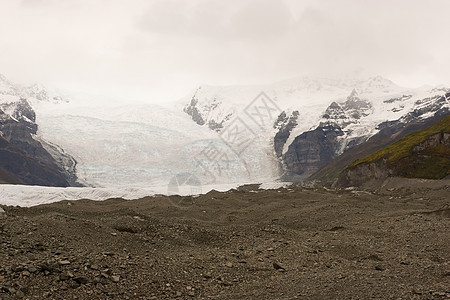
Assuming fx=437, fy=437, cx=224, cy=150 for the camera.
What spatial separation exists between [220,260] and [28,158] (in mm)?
137435

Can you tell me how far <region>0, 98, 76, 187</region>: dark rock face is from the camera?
13425 centimetres

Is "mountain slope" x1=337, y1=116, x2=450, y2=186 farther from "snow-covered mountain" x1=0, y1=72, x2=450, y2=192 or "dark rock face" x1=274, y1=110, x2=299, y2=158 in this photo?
"dark rock face" x1=274, y1=110, x2=299, y2=158

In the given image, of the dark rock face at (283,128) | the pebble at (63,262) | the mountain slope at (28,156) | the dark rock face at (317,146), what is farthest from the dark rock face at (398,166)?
the dark rock face at (317,146)

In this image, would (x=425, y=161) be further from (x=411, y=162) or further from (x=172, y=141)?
(x=172, y=141)

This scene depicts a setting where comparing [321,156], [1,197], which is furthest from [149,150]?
[321,156]

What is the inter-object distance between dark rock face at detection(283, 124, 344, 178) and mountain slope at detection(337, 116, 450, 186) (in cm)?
10252

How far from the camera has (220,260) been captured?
16.0m

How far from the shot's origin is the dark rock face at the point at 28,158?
13425cm

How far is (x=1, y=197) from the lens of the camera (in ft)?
167

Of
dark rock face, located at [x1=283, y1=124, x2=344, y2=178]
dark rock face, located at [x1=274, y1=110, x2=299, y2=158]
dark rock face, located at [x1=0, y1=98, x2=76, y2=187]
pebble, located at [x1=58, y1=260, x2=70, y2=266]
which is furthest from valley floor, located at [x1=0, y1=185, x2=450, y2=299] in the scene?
dark rock face, located at [x1=283, y1=124, x2=344, y2=178]

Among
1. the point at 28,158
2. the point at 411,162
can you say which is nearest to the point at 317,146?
the point at 28,158

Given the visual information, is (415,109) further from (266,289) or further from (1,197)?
(266,289)

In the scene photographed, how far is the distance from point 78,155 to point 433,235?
369 ft

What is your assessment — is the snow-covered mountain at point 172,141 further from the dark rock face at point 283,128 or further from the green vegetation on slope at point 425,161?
the green vegetation on slope at point 425,161
